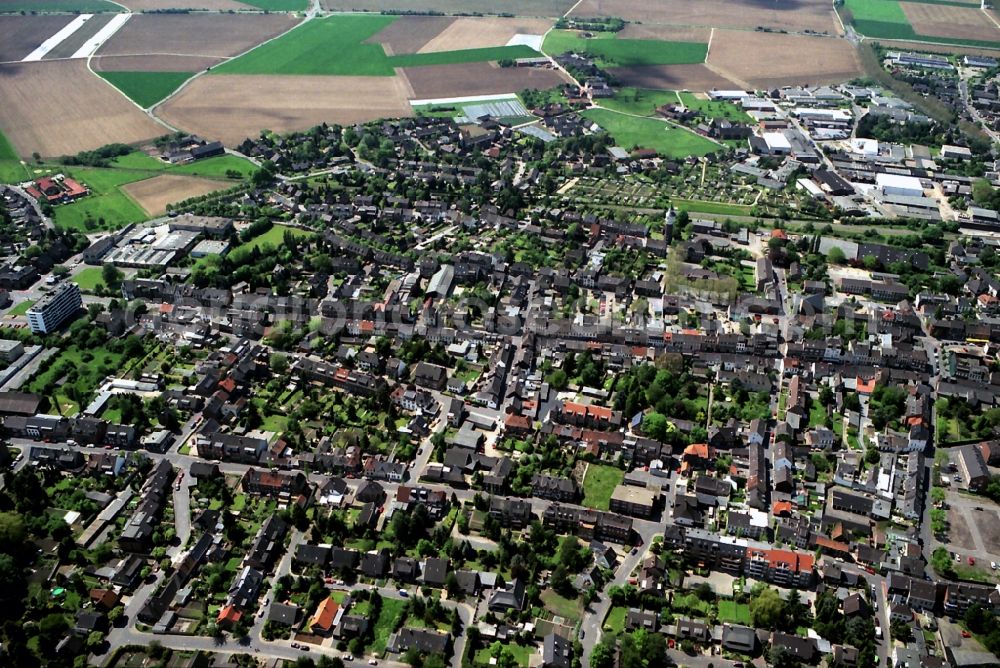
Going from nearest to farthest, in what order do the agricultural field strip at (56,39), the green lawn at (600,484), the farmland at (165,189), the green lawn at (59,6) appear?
the green lawn at (600,484) < the farmland at (165,189) < the agricultural field strip at (56,39) < the green lawn at (59,6)

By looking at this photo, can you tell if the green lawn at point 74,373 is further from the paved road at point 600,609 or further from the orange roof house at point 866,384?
the orange roof house at point 866,384

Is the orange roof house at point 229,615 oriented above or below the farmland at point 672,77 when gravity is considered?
below

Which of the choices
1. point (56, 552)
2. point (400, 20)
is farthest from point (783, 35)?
point (56, 552)

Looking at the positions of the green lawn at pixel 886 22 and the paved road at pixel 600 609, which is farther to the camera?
the green lawn at pixel 886 22

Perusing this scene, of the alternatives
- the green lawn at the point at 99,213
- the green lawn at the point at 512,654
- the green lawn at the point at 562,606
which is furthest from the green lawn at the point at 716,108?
the green lawn at the point at 512,654

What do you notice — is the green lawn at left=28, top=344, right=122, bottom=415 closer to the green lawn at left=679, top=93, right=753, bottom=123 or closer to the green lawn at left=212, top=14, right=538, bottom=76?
the green lawn at left=212, top=14, right=538, bottom=76

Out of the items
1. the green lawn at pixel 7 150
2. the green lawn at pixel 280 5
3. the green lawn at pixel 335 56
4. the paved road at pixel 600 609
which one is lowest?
the paved road at pixel 600 609
